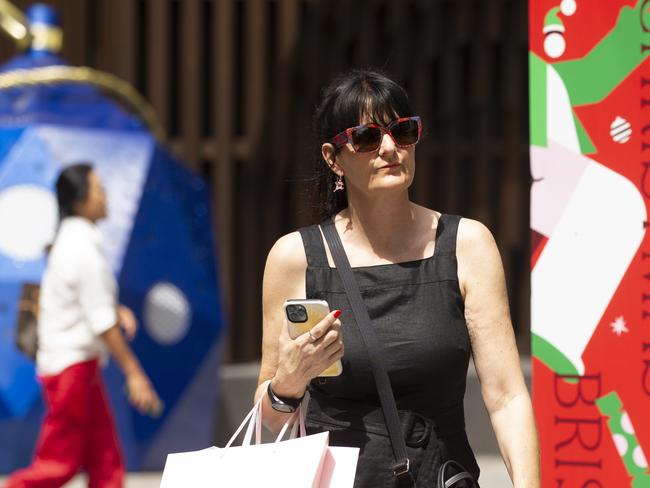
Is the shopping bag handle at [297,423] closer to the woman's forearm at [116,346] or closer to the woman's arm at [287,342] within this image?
the woman's arm at [287,342]

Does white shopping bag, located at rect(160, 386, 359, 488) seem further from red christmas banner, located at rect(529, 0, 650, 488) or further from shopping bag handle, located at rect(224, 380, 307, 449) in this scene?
red christmas banner, located at rect(529, 0, 650, 488)

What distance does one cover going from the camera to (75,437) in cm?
545

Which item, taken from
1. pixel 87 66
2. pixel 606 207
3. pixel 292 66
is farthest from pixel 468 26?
pixel 606 207

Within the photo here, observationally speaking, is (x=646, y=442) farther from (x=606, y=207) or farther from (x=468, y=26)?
(x=468, y=26)

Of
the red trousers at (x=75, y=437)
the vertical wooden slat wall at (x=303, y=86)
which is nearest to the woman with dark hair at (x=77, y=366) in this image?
the red trousers at (x=75, y=437)

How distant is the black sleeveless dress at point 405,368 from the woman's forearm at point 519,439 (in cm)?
10

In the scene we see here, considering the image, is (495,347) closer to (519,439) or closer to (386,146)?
(519,439)

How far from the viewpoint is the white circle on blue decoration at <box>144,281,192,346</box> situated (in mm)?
6996

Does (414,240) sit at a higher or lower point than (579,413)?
higher

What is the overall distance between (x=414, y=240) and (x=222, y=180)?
6385mm

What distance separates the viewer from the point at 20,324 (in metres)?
6.69

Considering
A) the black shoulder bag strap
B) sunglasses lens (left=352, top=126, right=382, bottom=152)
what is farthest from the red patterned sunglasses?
the black shoulder bag strap

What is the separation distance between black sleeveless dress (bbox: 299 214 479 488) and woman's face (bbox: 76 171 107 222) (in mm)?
3196

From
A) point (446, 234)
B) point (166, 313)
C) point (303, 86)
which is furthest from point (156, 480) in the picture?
point (446, 234)
